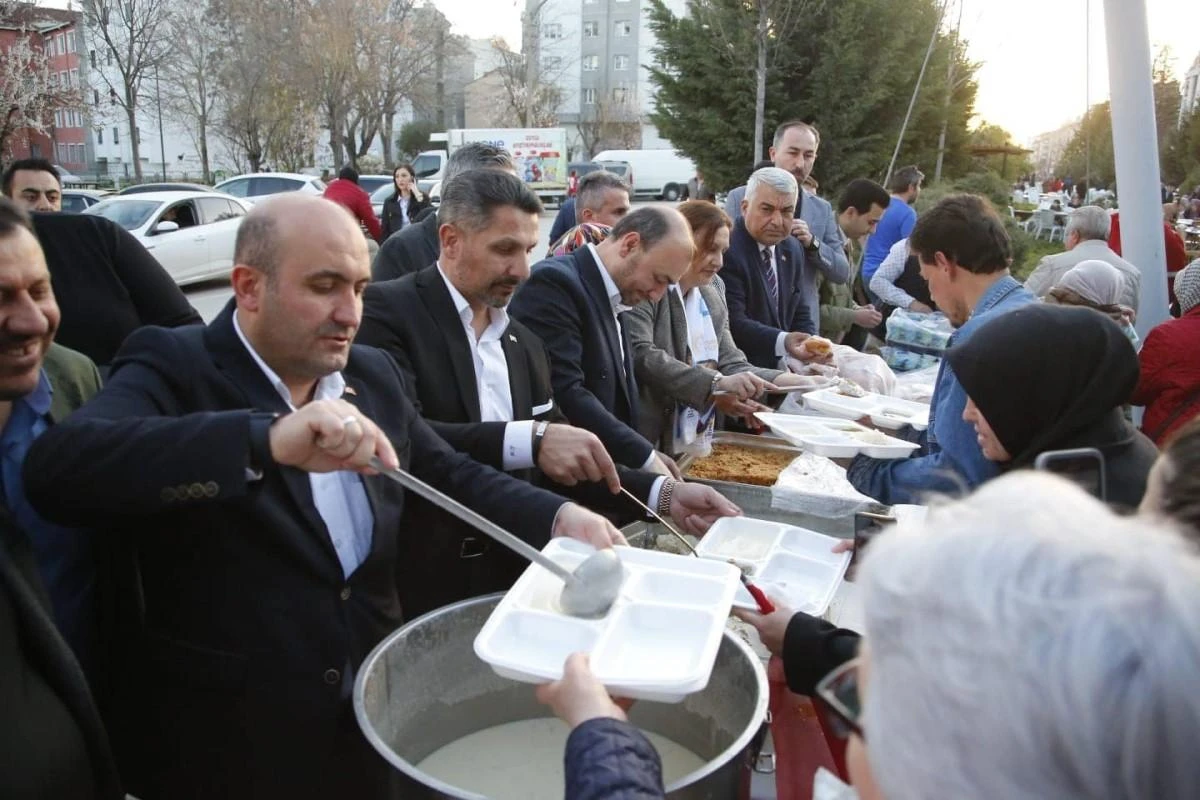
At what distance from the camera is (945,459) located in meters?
2.20

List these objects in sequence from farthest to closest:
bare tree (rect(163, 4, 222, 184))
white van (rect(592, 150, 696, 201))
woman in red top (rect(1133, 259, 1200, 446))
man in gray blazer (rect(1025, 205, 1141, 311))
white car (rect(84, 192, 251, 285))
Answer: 1. white van (rect(592, 150, 696, 201))
2. bare tree (rect(163, 4, 222, 184))
3. white car (rect(84, 192, 251, 285))
4. man in gray blazer (rect(1025, 205, 1141, 311))
5. woman in red top (rect(1133, 259, 1200, 446))

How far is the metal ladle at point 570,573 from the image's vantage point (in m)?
1.31

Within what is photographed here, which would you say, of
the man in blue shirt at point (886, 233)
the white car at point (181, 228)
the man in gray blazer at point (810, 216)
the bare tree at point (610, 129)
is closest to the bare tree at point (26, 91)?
the white car at point (181, 228)

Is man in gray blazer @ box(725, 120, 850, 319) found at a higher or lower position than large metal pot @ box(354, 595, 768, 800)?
higher

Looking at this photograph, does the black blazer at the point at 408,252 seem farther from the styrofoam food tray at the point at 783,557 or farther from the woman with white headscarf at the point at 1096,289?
the woman with white headscarf at the point at 1096,289

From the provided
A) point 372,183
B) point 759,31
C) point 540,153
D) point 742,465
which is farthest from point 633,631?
point 540,153

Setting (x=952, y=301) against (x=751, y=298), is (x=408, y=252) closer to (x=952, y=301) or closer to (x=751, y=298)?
(x=751, y=298)

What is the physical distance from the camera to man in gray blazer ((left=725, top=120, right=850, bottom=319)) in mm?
4613

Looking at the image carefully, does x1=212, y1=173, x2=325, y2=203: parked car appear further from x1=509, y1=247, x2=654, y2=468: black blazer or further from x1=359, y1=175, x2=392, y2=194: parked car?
x1=509, y1=247, x2=654, y2=468: black blazer

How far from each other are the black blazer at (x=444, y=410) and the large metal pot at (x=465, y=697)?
59 cm

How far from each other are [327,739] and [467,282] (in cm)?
115

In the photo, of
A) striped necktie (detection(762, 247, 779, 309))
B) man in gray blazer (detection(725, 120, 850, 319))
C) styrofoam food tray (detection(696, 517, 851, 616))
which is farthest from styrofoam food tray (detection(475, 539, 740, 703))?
man in gray blazer (detection(725, 120, 850, 319))

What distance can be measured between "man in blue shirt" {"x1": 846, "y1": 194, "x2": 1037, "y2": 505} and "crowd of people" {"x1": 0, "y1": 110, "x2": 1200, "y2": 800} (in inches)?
0.4

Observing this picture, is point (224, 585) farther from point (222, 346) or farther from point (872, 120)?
point (872, 120)
